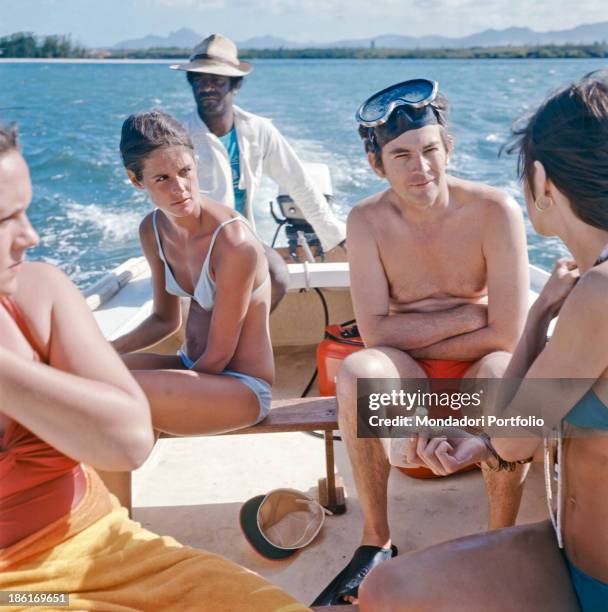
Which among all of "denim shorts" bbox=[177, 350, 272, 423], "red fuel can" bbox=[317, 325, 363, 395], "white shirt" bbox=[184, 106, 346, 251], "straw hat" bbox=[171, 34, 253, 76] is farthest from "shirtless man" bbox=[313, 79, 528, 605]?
"straw hat" bbox=[171, 34, 253, 76]

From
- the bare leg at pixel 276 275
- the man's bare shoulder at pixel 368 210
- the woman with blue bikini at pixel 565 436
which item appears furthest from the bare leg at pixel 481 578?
the bare leg at pixel 276 275

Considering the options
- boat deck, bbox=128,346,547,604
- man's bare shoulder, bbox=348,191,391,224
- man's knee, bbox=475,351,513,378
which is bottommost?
boat deck, bbox=128,346,547,604

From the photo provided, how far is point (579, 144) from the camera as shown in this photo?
1.26 meters

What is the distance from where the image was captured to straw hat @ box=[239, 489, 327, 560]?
2.16 metres

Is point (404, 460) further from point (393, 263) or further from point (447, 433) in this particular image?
point (393, 263)

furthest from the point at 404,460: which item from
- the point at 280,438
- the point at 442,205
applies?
the point at 280,438

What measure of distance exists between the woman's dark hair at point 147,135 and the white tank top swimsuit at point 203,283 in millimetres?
253

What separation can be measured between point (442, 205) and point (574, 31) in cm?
5010

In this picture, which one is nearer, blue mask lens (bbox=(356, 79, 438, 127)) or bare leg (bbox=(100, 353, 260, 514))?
bare leg (bbox=(100, 353, 260, 514))

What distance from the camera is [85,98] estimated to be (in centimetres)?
2508

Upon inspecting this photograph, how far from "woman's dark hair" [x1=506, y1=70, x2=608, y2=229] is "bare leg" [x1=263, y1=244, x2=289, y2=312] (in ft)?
5.52

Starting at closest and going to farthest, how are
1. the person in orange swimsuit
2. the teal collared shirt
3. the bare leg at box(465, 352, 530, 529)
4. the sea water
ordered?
the person in orange swimsuit
the bare leg at box(465, 352, 530, 529)
the teal collared shirt
the sea water

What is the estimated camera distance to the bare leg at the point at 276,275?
9.66ft

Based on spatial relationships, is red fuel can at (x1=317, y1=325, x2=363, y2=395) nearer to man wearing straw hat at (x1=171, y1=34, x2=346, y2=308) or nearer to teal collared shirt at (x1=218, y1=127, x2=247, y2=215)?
man wearing straw hat at (x1=171, y1=34, x2=346, y2=308)
